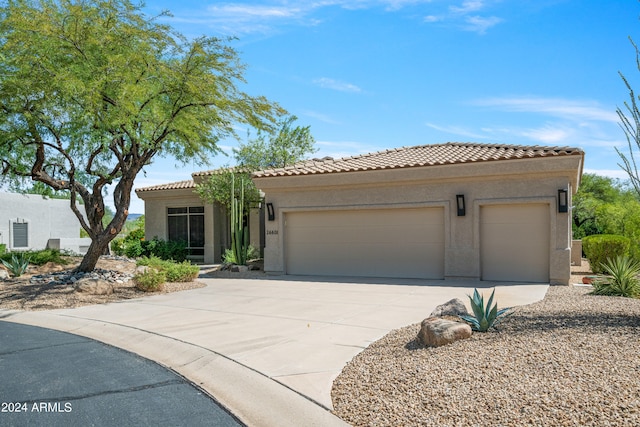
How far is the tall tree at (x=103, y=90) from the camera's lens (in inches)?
477

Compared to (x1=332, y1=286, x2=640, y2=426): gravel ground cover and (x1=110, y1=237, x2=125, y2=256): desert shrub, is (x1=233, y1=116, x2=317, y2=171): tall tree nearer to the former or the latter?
(x1=110, y1=237, x2=125, y2=256): desert shrub

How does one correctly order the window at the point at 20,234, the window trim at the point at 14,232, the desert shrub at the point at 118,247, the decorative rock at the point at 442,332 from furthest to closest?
the window at the point at 20,234 → the window trim at the point at 14,232 → the desert shrub at the point at 118,247 → the decorative rock at the point at 442,332

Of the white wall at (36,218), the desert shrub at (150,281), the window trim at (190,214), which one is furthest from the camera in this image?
the white wall at (36,218)

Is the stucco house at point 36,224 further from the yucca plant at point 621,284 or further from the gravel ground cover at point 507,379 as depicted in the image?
the gravel ground cover at point 507,379

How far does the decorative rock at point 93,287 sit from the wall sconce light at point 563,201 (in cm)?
1188

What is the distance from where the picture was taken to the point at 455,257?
14.7 m

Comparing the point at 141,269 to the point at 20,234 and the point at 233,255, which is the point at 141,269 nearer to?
the point at 233,255

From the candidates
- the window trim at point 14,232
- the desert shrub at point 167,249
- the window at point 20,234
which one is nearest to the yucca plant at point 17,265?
the desert shrub at point 167,249

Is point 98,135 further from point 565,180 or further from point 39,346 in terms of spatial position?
point 565,180

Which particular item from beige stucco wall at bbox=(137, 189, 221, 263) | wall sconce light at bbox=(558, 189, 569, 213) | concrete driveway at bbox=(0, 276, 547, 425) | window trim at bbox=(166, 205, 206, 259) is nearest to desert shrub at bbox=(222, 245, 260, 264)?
beige stucco wall at bbox=(137, 189, 221, 263)

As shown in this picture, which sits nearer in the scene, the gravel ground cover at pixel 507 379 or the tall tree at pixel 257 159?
the gravel ground cover at pixel 507 379

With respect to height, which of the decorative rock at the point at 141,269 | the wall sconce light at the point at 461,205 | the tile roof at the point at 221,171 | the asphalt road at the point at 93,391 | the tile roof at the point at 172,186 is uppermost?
the tile roof at the point at 221,171

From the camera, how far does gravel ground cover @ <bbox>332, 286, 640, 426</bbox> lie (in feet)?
13.7

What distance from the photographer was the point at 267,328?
28.1 ft
